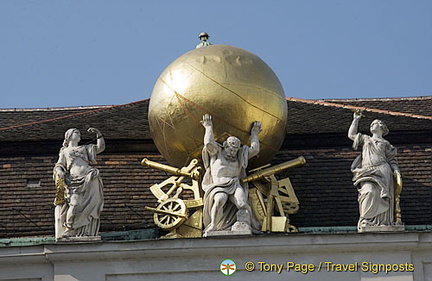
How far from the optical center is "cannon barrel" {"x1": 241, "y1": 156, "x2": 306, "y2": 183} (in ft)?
86.2

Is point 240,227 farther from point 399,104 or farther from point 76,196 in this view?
point 399,104

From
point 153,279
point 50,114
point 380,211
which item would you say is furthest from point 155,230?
point 50,114

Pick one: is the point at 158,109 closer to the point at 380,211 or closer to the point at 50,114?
the point at 380,211

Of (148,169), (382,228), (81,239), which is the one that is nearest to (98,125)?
(148,169)

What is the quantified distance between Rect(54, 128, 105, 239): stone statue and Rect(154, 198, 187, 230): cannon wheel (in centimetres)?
89

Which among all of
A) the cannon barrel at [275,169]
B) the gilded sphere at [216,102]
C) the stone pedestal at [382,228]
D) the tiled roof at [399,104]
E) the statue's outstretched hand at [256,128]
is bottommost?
the stone pedestal at [382,228]

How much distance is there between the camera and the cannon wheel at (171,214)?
26.0m

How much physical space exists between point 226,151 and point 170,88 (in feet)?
4.41

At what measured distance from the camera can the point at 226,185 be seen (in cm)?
2572

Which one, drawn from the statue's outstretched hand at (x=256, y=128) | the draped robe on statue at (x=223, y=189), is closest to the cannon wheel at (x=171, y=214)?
the draped robe on statue at (x=223, y=189)

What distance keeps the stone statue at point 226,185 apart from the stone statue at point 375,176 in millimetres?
1437

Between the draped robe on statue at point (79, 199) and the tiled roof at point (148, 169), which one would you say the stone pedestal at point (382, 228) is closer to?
the tiled roof at point (148, 169)

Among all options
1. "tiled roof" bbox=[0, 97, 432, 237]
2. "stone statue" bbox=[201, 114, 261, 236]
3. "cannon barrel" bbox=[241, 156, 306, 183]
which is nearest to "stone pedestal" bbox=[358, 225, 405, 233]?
"tiled roof" bbox=[0, 97, 432, 237]

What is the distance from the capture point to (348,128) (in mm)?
28625
